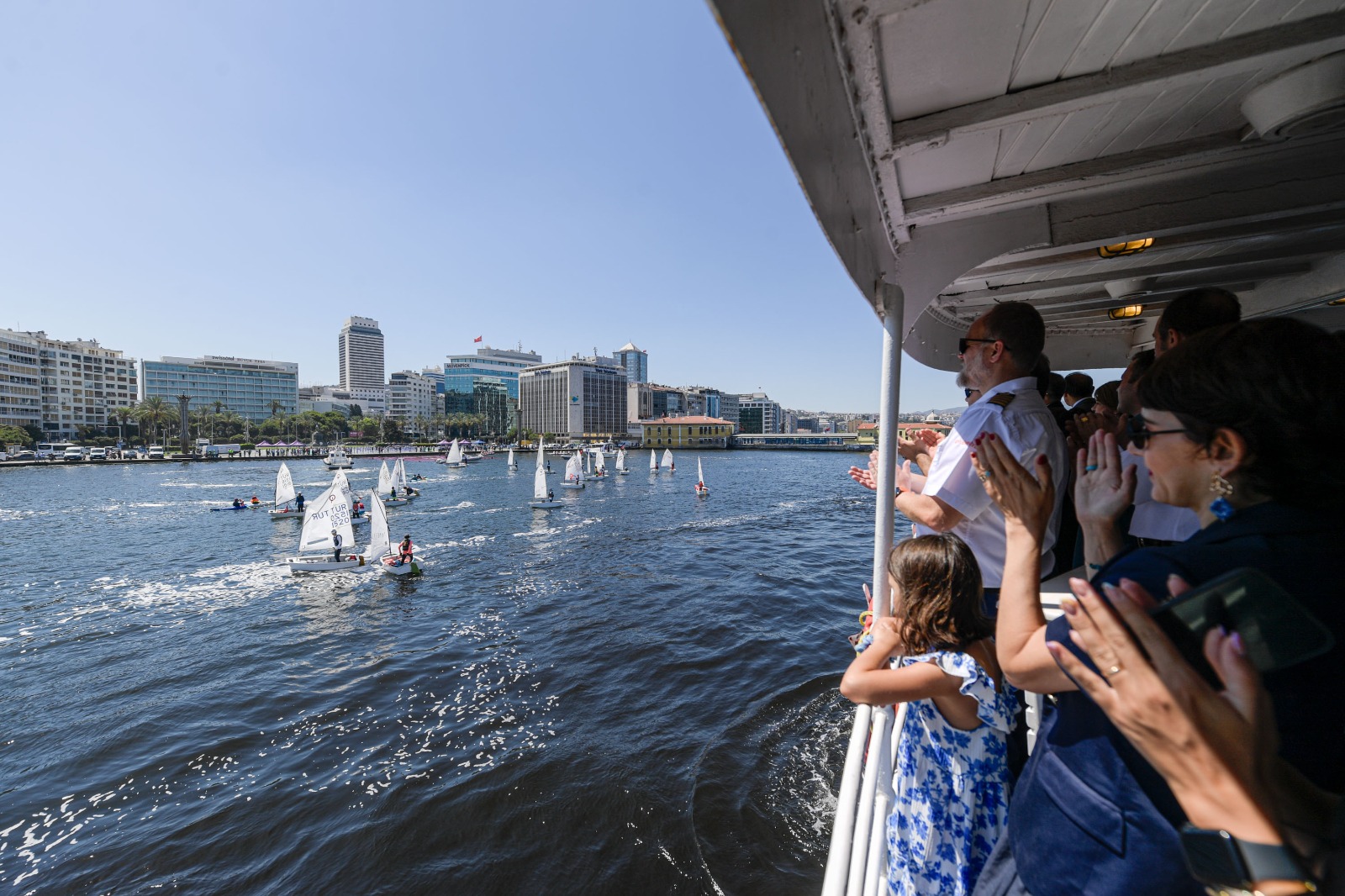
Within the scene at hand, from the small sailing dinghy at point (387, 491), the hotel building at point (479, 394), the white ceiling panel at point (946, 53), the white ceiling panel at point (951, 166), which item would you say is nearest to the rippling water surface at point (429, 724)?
the white ceiling panel at point (951, 166)

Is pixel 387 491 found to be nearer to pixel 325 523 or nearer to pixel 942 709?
→ pixel 325 523

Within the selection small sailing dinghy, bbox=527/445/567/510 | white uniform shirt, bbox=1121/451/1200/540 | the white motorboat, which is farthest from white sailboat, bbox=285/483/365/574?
the white motorboat

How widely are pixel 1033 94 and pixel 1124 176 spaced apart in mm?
1256

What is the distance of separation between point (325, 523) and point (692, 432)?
110m

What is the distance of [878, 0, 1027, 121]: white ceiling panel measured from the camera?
1.75 m

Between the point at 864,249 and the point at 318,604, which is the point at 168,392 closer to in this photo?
the point at 318,604

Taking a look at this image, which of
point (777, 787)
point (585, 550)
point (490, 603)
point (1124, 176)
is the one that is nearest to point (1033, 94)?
point (1124, 176)

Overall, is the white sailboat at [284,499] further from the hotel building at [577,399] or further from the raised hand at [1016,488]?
the hotel building at [577,399]

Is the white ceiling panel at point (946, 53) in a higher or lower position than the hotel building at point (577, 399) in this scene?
lower

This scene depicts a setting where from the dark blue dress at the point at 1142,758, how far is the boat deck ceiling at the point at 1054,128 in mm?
1264

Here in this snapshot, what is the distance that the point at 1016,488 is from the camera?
179cm

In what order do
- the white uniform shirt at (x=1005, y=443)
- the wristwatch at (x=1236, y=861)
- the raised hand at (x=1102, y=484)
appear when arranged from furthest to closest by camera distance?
the white uniform shirt at (x=1005, y=443), the raised hand at (x=1102, y=484), the wristwatch at (x=1236, y=861)

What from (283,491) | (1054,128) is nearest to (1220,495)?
(1054,128)

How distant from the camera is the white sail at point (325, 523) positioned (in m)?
22.4
